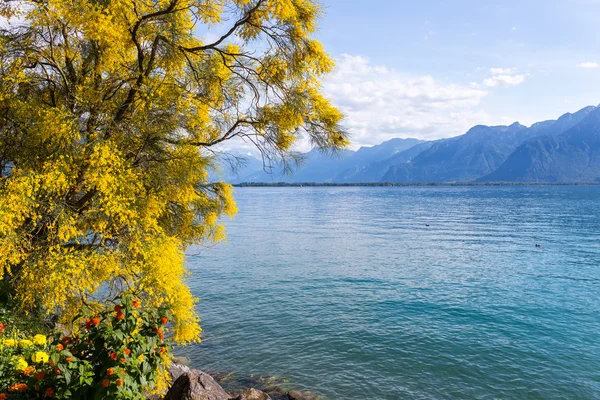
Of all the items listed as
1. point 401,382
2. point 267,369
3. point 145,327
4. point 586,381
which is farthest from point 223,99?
point 586,381

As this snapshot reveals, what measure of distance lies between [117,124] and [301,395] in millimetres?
11286

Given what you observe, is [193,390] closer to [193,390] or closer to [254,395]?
[193,390]

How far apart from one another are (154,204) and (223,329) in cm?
1332

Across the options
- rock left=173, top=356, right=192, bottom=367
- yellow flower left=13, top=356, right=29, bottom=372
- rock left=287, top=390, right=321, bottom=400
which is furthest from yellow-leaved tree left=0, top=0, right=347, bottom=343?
rock left=173, top=356, right=192, bottom=367

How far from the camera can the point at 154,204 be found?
37.8ft

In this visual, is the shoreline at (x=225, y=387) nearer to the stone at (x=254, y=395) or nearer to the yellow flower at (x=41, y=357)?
the stone at (x=254, y=395)

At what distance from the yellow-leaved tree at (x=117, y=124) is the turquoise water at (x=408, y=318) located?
9367mm

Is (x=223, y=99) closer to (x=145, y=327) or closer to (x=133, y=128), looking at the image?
(x=133, y=128)

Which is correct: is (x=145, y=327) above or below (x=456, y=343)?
above

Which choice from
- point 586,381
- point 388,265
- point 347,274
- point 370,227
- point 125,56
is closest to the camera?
point 125,56

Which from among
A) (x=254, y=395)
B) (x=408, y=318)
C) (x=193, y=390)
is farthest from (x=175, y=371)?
(x=408, y=318)

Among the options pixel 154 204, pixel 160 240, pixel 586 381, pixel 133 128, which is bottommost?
pixel 586 381

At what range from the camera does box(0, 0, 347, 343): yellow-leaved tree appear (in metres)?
9.70

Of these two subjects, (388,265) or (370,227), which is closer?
(388,265)
